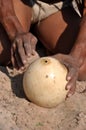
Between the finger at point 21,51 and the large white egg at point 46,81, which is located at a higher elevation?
the finger at point 21,51

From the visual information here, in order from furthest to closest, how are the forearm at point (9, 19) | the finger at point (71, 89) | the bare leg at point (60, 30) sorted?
the bare leg at point (60, 30) → the forearm at point (9, 19) → the finger at point (71, 89)

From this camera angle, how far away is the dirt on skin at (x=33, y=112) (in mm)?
3080

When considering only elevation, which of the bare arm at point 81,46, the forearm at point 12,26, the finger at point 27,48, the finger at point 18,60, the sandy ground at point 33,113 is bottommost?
the sandy ground at point 33,113

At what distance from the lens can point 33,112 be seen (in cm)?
321

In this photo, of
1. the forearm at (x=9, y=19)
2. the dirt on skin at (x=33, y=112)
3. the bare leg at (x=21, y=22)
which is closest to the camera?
the dirt on skin at (x=33, y=112)

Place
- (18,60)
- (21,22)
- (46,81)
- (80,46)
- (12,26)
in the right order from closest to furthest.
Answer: (46,81) → (18,60) → (80,46) → (12,26) → (21,22)

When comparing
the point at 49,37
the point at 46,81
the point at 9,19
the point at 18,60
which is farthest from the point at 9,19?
the point at 46,81

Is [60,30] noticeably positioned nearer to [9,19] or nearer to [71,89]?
[9,19]

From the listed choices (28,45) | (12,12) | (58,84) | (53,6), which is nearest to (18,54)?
(28,45)

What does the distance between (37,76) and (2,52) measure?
33.6 inches

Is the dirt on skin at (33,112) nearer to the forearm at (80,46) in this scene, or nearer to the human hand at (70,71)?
the human hand at (70,71)

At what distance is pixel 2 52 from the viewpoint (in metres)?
3.93

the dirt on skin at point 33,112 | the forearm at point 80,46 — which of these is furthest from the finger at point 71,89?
the forearm at point 80,46

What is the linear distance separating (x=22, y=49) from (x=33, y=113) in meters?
0.44
